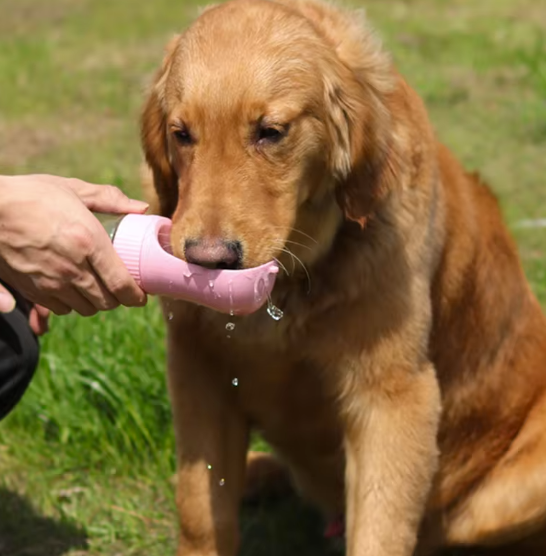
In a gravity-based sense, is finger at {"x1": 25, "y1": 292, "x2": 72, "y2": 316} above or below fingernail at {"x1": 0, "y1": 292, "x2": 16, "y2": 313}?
below

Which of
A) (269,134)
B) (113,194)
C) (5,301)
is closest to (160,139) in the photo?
(113,194)

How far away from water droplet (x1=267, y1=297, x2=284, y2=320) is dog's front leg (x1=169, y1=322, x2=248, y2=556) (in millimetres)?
285

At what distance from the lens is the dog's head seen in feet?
9.37

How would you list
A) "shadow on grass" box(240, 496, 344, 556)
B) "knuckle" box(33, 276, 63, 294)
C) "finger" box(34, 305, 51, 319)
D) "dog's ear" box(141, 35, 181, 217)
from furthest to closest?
1. "shadow on grass" box(240, 496, 344, 556)
2. "finger" box(34, 305, 51, 319)
3. "dog's ear" box(141, 35, 181, 217)
4. "knuckle" box(33, 276, 63, 294)

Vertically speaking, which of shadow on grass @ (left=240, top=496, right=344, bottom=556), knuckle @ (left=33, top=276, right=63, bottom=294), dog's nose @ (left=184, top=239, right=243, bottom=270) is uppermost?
dog's nose @ (left=184, top=239, right=243, bottom=270)

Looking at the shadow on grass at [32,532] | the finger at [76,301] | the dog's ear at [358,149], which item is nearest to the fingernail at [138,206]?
the finger at [76,301]

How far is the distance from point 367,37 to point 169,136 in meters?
Result: 0.66

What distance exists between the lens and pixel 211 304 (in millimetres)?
2830

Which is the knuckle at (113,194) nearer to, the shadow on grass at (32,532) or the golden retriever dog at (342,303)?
the golden retriever dog at (342,303)

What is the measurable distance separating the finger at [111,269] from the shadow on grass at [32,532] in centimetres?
145

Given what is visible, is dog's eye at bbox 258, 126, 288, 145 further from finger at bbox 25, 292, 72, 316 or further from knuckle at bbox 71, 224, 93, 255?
finger at bbox 25, 292, 72, 316

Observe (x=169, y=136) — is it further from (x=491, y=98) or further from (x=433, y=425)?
(x=491, y=98)

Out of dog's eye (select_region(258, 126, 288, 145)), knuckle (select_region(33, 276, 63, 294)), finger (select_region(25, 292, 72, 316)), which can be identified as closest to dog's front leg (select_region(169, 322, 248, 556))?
finger (select_region(25, 292, 72, 316))

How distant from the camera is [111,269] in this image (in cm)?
283
